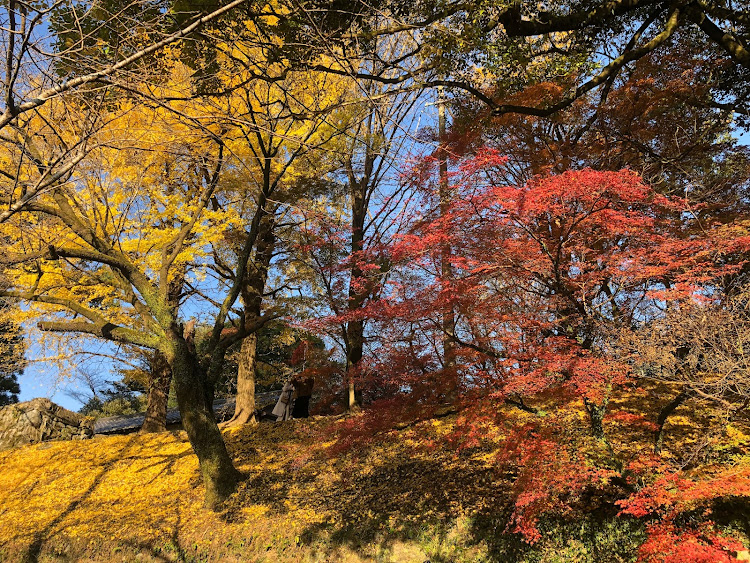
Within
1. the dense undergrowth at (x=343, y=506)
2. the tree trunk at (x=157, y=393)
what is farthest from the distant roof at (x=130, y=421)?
the dense undergrowth at (x=343, y=506)

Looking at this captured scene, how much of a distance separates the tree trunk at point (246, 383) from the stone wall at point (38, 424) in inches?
193

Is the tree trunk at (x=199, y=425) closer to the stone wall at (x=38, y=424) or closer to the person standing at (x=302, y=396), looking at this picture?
the person standing at (x=302, y=396)

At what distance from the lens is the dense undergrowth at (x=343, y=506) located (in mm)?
5246

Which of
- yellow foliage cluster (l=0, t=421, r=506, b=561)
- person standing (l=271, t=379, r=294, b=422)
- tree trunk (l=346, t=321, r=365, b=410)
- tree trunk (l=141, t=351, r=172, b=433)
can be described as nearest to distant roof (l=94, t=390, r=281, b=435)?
tree trunk (l=141, t=351, r=172, b=433)

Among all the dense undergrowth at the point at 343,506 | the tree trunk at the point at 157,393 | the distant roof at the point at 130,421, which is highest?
the tree trunk at the point at 157,393

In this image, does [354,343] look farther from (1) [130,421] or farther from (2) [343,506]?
(1) [130,421]

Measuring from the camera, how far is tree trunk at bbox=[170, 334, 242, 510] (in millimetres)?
7137

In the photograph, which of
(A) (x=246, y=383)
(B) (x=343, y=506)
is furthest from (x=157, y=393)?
(B) (x=343, y=506)

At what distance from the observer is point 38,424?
12.2 metres

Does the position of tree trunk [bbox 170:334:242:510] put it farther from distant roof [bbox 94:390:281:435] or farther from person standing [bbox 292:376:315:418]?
distant roof [bbox 94:390:281:435]

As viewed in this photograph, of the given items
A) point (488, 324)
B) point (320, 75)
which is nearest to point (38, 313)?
point (320, 75)

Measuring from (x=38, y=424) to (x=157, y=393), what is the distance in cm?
340

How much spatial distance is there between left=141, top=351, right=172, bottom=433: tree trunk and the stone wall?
215 centimetres

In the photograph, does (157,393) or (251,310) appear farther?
(157,393)
